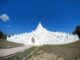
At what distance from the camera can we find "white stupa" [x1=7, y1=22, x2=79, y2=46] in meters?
62.5

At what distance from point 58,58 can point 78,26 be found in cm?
5937

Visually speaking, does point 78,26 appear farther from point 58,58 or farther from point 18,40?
point 58,58

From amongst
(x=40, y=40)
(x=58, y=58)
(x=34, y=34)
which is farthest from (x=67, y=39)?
(x=58, y=58)

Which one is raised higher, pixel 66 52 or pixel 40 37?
pixel 40 37

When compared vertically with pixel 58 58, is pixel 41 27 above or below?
above

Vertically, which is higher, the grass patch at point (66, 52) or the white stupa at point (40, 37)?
the white stupa at point (40, 37)

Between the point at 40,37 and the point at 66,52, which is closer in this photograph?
the point at 66,52

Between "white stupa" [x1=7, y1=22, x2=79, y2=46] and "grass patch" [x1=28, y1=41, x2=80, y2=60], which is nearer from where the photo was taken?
"grass patch" [x1=28, y1=41, x2=80, y2=60]

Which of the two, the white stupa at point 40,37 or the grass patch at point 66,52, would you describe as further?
the white stupa at point 40,37

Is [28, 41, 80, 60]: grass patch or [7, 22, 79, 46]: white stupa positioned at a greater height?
[7, 22, 79, 46]: white stupa

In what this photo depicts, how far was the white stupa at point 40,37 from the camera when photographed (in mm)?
62497

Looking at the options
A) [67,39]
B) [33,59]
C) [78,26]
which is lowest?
[33,59]

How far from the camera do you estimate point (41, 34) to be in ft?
244

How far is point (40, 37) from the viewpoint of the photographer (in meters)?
71.8
